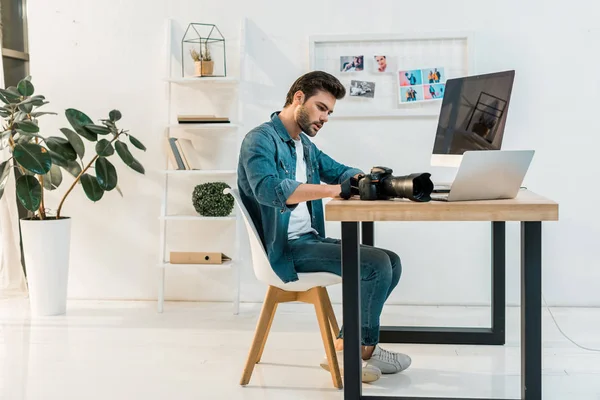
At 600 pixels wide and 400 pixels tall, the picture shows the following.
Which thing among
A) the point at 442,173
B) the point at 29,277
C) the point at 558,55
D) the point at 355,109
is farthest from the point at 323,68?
the point at 29,277

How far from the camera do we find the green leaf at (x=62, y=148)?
133 inches

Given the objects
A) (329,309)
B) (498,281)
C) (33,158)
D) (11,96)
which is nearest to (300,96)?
(329,309)

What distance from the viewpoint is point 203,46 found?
3.69 m

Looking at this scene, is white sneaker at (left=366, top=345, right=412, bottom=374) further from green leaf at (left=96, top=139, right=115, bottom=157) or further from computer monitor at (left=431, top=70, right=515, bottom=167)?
green leaf at (left=96, top=139, right=115, bottom=157)

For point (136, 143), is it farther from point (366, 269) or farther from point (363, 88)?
point (366, 269)

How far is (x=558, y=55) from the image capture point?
3.49 m

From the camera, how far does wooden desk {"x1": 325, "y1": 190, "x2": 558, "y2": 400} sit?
180 centimetres

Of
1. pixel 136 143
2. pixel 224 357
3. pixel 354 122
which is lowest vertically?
pixel 224 357

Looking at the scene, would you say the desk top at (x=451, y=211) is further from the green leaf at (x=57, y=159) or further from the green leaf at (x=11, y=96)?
the green leaf at (x=11, y=96)

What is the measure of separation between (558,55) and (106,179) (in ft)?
7.97

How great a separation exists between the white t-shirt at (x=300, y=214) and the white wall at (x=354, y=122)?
3.63 feet

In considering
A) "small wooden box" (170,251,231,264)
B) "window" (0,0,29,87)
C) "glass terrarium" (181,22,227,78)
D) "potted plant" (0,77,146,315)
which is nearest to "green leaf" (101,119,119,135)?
"potted plant" (0,77,146,315)

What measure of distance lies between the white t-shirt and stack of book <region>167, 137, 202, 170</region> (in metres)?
1.18

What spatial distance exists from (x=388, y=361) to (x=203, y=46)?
2.07 meters
